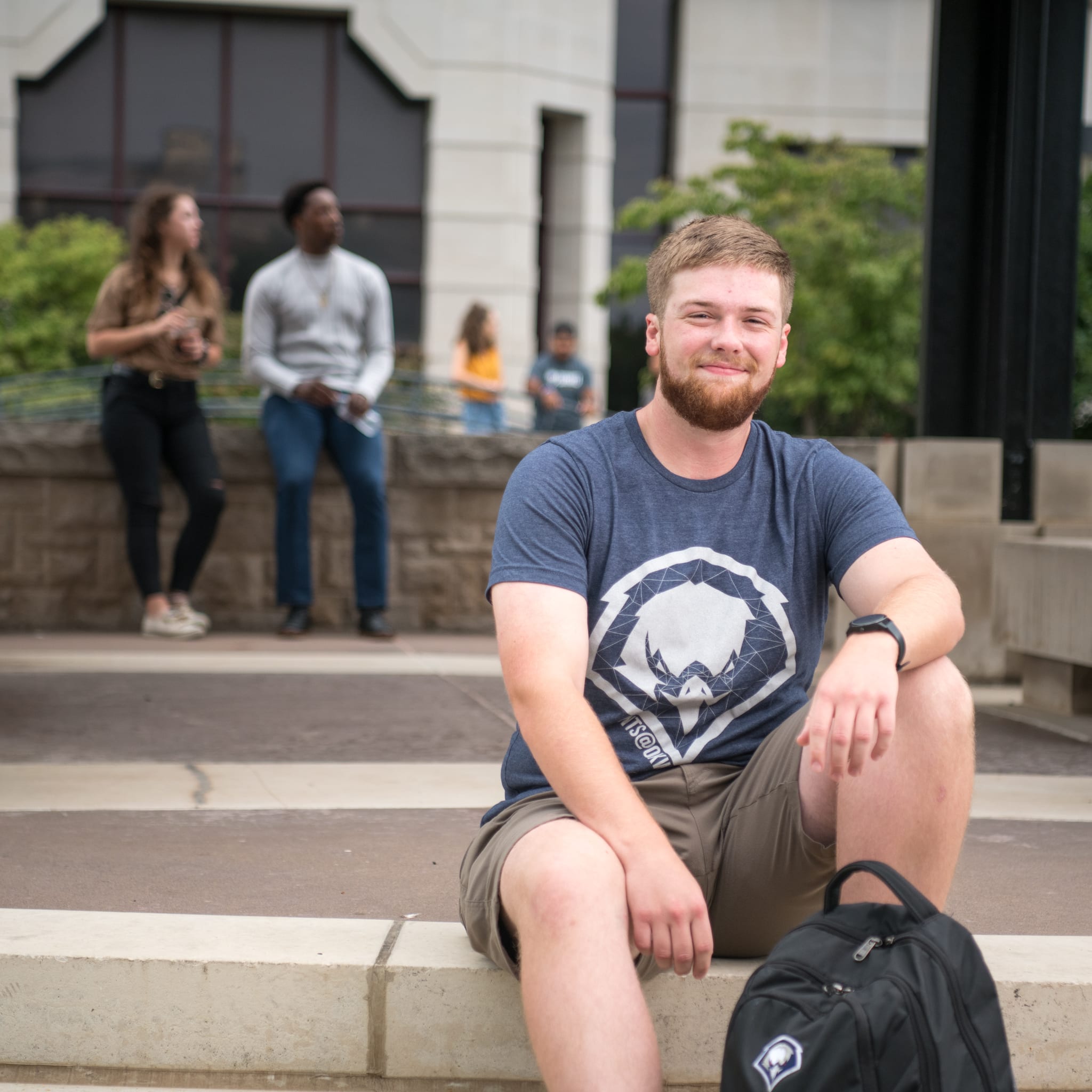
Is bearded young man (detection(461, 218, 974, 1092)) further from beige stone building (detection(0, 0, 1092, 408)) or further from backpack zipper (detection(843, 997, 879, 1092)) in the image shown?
beige stone building (detection(0, 0, 1092, 408))

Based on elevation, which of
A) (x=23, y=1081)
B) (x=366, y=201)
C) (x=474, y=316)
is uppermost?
(x=366, y=201)

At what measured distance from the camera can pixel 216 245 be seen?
2169cm

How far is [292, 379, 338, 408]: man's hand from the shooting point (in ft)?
22.9

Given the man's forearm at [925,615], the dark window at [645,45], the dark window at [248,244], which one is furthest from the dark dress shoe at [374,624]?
the dark window at [645,45]

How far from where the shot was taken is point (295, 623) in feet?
23.6

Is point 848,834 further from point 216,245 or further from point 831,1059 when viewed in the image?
point 216,245

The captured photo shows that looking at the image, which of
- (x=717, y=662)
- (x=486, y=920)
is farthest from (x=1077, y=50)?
(x=486, y=920)

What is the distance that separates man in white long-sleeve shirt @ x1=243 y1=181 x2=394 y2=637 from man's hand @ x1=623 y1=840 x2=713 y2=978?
4930 millimetres

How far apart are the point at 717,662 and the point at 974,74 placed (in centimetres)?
475

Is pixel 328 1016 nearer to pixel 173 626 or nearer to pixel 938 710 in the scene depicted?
pixel 938 710

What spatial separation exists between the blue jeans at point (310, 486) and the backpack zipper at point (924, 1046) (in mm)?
5213

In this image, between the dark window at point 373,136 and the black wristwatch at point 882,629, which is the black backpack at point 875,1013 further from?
the dark window at point 373,136

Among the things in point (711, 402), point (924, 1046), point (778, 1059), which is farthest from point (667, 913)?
point (711, 402)

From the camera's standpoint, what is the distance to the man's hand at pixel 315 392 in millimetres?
6965
